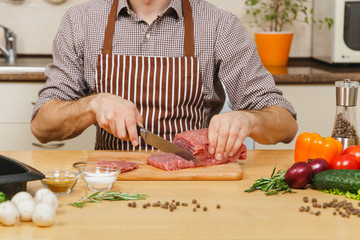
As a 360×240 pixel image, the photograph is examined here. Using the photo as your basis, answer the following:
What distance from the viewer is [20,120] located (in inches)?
116

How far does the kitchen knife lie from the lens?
5.55 ft

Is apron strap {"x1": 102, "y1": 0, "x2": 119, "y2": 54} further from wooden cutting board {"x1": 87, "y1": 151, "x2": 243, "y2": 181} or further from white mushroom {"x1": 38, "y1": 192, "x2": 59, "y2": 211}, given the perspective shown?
white mushroom {"x1": 38, "y1": 192, "x2": 59, "y2": 211}

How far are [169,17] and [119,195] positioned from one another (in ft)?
3.38

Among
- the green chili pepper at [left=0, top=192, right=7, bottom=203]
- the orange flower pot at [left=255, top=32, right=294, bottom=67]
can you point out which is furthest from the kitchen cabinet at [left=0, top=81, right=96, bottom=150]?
the green chili pepper at [left=0, top=192, right=7, bottom=203]

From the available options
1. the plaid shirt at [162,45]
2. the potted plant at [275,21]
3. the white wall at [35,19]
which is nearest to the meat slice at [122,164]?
the plaid shirt at [162,45]

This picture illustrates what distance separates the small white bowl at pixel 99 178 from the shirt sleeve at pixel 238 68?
80 centimetres

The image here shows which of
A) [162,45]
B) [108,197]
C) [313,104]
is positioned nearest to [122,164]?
[108,197]

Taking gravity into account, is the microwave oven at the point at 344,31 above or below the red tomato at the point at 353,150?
above

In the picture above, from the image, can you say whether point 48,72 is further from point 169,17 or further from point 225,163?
point 225,163

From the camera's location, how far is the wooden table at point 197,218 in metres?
1.20

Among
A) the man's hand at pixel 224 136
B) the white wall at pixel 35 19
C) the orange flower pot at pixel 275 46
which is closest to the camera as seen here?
the man's hand at pixel 224 136

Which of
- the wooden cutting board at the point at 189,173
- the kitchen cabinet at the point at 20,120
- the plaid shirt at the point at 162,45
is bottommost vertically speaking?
the kitchen cabinet at the point at 20,120

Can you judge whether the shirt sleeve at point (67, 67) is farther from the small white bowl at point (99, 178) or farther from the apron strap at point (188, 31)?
the small white bowl at point (99, 178)

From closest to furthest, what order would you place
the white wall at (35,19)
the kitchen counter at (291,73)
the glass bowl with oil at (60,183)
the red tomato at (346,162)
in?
the glass bowl with oil at (60,183) < the red tomato at (346,162) < the kitchen counter at (291,73) < the white wall at (35,19)
